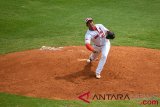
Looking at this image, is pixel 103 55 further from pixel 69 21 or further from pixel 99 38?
pixel 69 21

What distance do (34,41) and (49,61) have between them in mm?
5762

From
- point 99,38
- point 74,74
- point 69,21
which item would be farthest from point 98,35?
point 69,21

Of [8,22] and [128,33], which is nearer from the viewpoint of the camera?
[128,33]

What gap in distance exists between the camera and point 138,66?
13852 millimetres

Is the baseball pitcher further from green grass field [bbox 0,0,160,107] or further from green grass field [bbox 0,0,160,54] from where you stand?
green grass field [bbox 0,0,160,54]

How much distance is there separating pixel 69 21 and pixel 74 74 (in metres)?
12.3

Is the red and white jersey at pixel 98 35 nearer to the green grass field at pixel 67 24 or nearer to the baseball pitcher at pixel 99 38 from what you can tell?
the baseball pitcher at pixel 99 38

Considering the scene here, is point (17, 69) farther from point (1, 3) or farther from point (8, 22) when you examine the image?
point (1, 3)

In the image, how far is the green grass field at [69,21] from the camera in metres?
19.5

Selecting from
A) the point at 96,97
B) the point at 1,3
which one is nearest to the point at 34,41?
the point at 96,97

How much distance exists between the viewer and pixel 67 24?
79.5ft

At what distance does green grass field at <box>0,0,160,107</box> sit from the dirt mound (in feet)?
2.85

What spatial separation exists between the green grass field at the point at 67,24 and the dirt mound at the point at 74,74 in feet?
2.85

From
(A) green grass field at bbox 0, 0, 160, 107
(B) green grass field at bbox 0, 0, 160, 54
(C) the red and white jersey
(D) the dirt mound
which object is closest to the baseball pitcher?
(C) the red and white jersey
